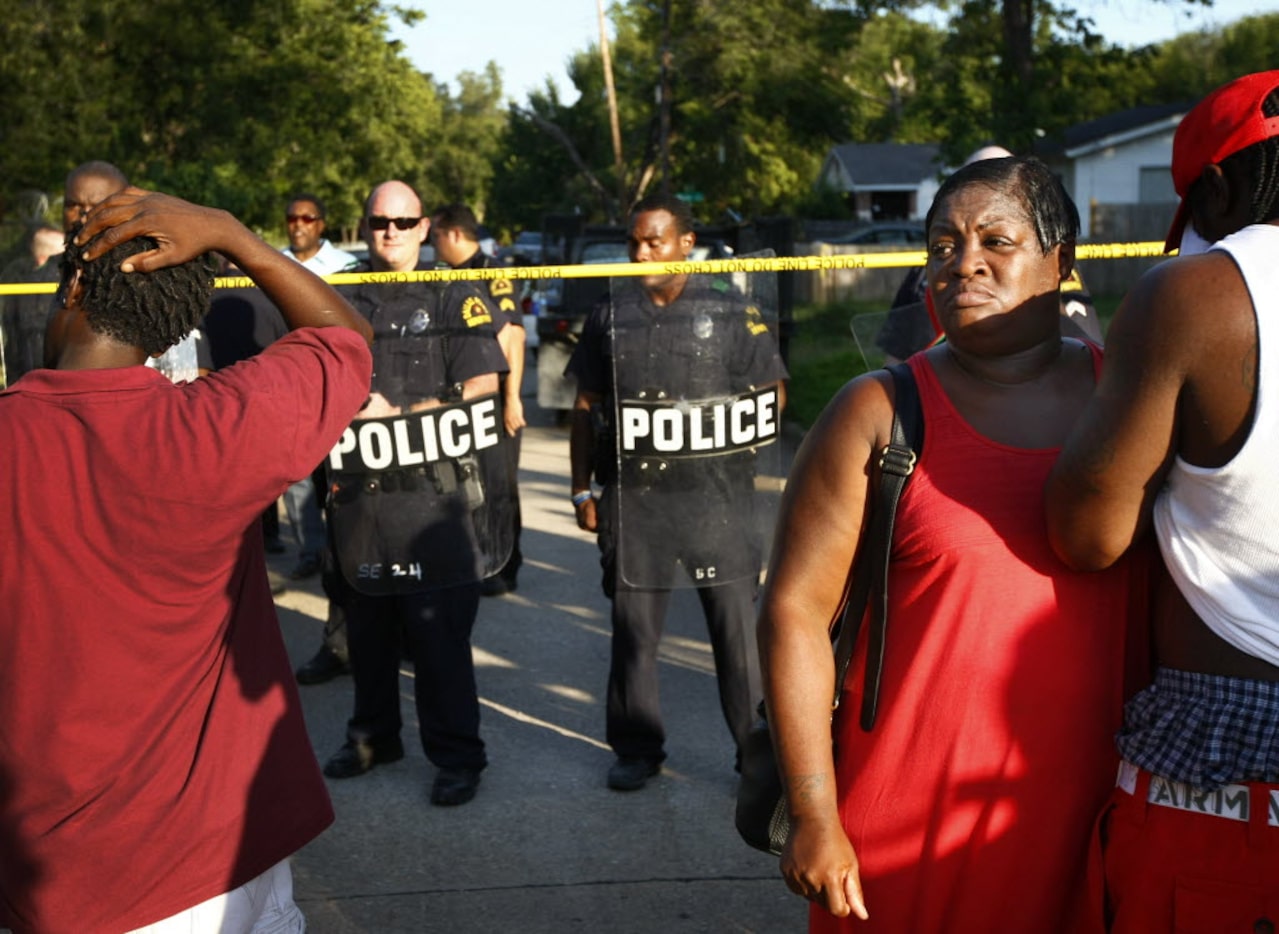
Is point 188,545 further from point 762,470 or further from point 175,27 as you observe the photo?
point 175,27

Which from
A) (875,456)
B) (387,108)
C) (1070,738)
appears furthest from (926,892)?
(387,108)

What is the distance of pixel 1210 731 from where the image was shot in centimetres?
206

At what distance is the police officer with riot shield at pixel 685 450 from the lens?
16.3ft

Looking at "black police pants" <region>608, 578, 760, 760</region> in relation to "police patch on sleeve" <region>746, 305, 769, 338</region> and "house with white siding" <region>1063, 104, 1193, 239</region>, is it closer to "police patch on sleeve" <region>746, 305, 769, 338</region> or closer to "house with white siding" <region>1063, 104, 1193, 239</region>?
"police patch on sleeve" <region>746, 305, 769, 338</region>

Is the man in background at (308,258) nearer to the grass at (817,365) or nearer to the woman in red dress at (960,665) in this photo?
the grass at (817,365)

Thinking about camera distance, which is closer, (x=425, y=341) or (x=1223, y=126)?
(x=1223, y=126)

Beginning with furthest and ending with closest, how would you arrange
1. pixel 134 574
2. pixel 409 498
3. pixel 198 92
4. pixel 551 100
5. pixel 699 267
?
1. pixel 551 100
2. pixel 198 92
3. pixel 409 498
4. pixel 699 267
5. pixel 134 574

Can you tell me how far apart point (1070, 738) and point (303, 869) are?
Answer: 307cm

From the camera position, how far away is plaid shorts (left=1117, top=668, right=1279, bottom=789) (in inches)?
80.0

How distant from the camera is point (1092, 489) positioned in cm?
210

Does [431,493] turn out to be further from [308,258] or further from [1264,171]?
[1264,171]

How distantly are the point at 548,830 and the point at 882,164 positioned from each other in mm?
57901

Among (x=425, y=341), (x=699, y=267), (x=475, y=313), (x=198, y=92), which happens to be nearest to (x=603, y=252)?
(x=475, y=313)

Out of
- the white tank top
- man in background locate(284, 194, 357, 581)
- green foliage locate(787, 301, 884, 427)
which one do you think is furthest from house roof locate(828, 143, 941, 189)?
the white tank top
